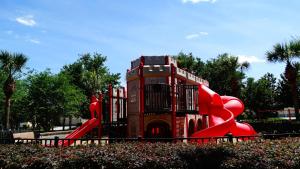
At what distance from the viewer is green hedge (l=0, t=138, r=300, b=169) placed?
7.86 meters

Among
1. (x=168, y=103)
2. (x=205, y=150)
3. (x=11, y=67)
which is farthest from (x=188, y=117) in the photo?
(x=11, y=67)

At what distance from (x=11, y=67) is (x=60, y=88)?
9.14 meters

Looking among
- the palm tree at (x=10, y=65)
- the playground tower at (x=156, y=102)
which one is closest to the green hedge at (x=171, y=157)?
the playground tower at (x=156, y=102)

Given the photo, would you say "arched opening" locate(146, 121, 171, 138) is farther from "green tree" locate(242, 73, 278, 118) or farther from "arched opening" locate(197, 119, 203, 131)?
"green tree" locate(242, 73, 278, 118)

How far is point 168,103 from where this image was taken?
51.6ft

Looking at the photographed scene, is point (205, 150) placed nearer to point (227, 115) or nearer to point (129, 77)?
point (227, 115)

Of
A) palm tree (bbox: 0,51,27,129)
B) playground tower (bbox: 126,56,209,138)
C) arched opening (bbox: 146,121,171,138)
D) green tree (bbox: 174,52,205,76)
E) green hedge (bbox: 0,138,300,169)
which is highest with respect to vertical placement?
green tree (bbox: 174,52,205,76)

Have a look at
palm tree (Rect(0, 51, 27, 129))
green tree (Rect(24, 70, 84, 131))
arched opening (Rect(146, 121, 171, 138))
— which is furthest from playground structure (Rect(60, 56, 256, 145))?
green tree (Rect(24, 70, 84, 131))

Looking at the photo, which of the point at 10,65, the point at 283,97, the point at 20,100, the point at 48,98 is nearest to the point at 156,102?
the point at 10,65

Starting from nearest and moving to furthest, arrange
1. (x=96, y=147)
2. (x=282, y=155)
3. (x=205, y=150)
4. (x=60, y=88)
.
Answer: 1. (x=282, y=155)
2. (x=205, y=150)
3. (x=96, y=147)
4. (x=60, y=88)

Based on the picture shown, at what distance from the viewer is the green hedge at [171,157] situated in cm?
786

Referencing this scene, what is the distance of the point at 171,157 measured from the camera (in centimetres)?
823

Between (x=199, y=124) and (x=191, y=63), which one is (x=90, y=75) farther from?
(x=199, y=124)

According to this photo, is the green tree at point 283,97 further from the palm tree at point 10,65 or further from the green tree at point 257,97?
the palm tree at point 10,65
